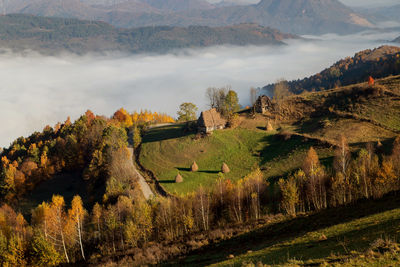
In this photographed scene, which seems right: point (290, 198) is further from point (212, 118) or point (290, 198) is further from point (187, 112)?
point (187, 112)

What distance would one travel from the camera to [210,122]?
91500 mm

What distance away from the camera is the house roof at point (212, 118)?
9081 centimetres

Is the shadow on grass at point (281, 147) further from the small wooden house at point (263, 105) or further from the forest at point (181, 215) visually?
the small wooden house at point (263, 105)

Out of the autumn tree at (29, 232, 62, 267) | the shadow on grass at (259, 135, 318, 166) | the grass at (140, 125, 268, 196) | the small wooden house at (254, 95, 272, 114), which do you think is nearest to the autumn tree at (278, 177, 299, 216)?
the grass at (140, 125, 268, 196)

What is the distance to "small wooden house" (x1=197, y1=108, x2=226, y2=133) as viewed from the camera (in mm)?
90562

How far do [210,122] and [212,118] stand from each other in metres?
1.82

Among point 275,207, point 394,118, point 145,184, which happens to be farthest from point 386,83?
point 145,184

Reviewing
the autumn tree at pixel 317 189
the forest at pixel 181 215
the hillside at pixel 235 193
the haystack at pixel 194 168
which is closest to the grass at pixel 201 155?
the hillside at pixel 235 193

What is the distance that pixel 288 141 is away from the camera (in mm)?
80750

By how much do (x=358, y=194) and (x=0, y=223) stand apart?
69.1 meters

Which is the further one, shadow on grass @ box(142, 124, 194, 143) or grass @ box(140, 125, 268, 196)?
shadow on grass @ box(142, 124, 194, 143)

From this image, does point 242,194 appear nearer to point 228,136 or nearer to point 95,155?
point 228,136

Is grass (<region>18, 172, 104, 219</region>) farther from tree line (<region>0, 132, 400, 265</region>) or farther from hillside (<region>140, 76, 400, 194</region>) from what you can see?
tree line (<region>0, 132, 400, 265</region>)

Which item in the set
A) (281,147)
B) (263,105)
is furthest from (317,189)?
(263,105)
